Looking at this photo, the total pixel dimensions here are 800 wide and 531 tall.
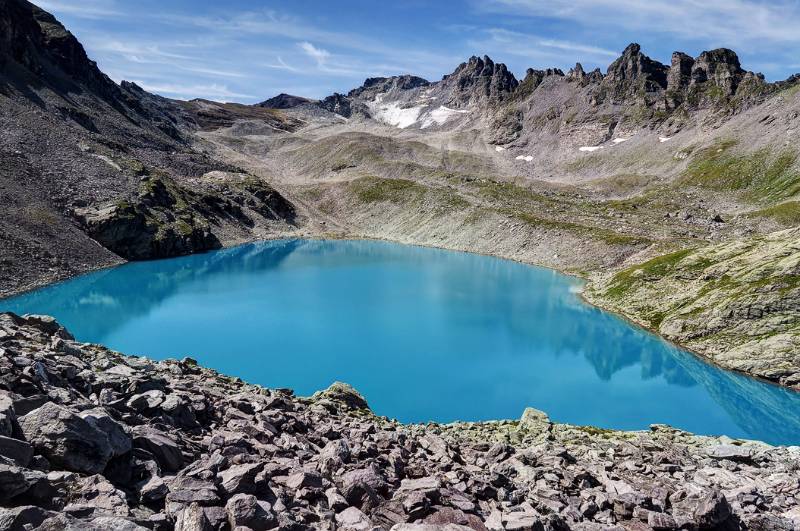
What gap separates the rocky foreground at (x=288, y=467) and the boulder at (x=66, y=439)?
0.03 metres

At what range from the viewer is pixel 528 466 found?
2191 cm

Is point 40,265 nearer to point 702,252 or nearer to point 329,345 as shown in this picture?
point 329,345

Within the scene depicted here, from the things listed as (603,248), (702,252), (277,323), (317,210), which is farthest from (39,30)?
(702,252)

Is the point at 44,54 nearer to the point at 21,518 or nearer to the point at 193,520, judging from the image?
the point at 193,520

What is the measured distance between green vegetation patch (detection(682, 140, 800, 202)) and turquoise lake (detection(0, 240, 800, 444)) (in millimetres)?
79958

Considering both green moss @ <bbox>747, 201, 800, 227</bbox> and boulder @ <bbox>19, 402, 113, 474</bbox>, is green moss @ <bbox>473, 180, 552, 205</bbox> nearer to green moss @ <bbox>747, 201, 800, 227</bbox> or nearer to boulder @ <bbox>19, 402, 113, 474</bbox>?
green moss @ <bbox>747, 201, 800, 227</bbox>

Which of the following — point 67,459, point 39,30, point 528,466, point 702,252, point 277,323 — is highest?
point 39,30

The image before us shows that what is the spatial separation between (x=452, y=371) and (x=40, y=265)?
57074 mm

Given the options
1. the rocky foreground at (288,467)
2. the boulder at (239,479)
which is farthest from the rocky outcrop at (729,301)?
the boulder at (239,479)

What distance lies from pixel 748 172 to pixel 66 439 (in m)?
164

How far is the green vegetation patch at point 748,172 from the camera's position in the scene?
4899 inches

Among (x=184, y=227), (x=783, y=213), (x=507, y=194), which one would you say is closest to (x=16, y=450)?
(x=184, y=227)

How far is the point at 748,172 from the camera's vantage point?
137125 mm

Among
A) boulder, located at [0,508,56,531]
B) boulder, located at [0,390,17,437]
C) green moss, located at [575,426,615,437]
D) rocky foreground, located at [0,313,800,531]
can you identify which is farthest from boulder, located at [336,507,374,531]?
green moss, located at [575,426,615,437]
